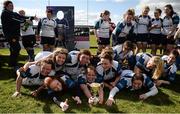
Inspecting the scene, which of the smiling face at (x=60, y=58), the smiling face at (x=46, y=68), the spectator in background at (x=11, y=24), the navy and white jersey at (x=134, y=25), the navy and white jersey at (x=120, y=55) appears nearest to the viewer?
the smiling face at (x=46, y=68)

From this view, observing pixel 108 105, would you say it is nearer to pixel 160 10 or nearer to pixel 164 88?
pixel 164 88

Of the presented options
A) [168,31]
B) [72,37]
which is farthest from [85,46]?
[168,31]

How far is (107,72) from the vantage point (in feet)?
26.0

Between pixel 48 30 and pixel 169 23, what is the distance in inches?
168

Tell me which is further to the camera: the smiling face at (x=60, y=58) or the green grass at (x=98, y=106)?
the smiling face at (x=60, y=58)

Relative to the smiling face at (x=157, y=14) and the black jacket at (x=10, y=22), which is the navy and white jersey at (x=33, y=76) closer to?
the black jacket at (x=10, y=22)

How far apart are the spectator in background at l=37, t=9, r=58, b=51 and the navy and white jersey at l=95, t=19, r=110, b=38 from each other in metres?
1.57

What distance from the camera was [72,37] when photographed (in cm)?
1523

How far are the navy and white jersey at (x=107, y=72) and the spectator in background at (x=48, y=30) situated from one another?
4.15 metres

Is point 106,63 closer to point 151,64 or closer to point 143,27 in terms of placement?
point 151,64

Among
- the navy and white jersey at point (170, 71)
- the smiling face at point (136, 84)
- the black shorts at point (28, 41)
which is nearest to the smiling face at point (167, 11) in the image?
the navy and white jersey at point (170, 71)

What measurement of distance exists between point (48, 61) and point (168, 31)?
5508 millimetres

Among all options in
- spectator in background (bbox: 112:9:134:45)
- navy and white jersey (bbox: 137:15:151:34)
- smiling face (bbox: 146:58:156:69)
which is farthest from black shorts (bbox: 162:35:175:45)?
smiling face (bbox: 146:58:156:69)

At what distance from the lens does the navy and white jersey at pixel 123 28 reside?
10.2 metres
